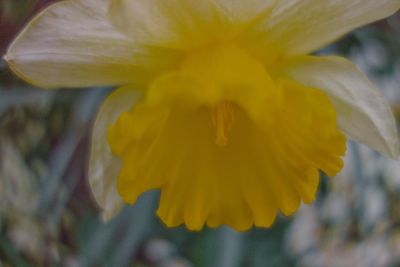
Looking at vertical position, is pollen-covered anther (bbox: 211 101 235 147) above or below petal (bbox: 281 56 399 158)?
below

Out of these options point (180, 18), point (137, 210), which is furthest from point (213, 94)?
point (137, 210)

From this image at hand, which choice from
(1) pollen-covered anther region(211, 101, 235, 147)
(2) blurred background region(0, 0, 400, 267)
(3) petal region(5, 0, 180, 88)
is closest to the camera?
(3) petal region(5, 0, 180, 88)

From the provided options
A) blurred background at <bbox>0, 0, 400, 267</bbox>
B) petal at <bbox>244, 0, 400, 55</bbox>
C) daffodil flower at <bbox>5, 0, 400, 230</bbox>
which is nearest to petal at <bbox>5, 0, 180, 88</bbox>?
daffodil flower at <bbox>5, 0, 400, 230</bbox>

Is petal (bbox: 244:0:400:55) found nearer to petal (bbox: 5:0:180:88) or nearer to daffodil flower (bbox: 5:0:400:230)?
daffodil flower (bbox: 5:0:400:230)

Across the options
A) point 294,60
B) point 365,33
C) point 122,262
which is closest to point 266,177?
point 294,60

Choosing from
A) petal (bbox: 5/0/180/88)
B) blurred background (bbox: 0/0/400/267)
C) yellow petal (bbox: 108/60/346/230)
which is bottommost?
blurred background (bbox: 0/0/400/267)

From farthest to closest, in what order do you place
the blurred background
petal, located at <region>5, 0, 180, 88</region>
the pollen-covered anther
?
the blurred background < the pollen-covered anther < petal, located at <region>5, 0, 180, 88</region>

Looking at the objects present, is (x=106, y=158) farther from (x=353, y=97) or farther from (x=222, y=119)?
(x=353, y=97)

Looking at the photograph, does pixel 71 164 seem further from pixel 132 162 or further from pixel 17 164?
pixel 132 162
